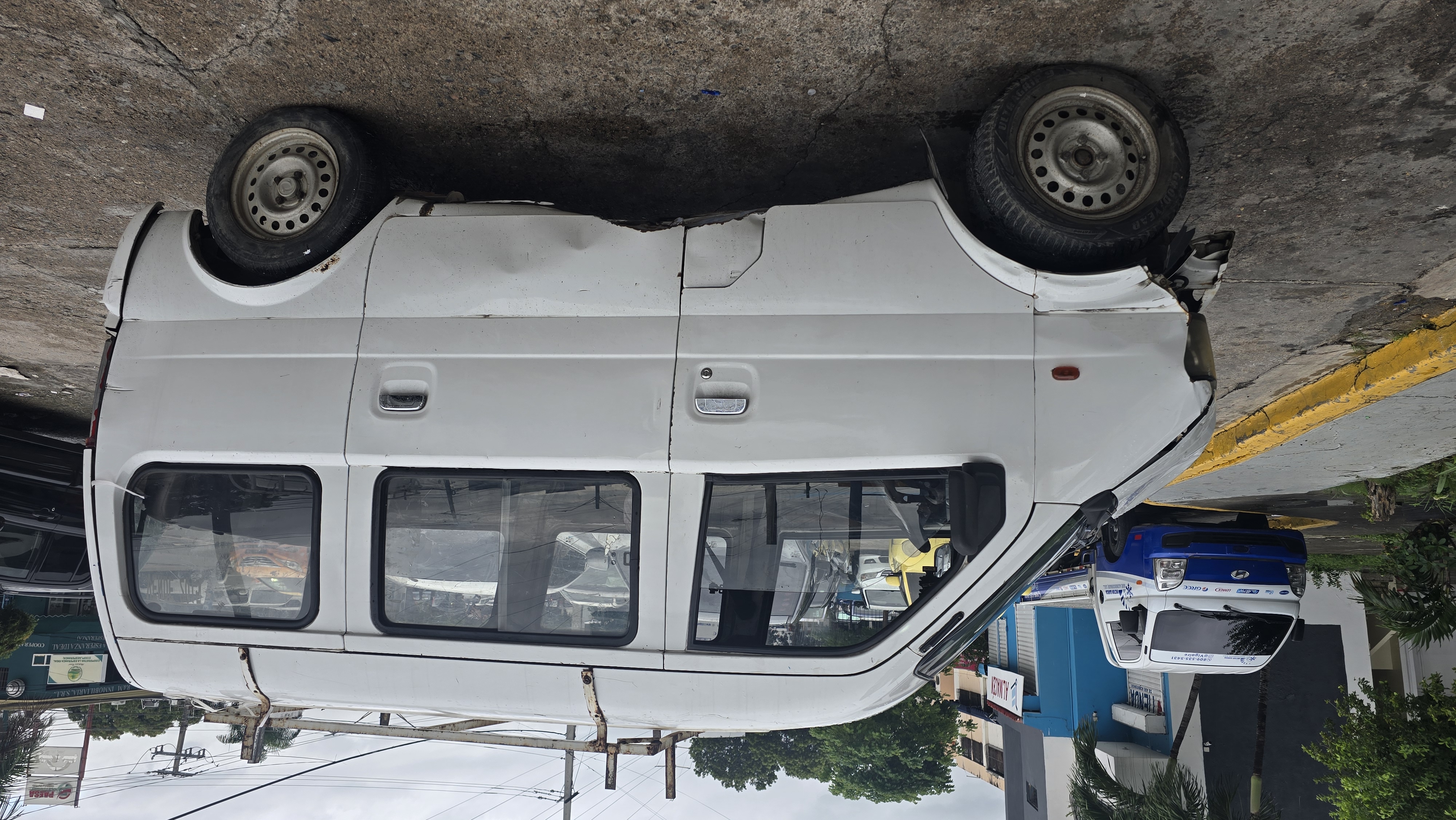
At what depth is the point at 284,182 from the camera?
3.94 metres

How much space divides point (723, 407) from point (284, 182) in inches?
101

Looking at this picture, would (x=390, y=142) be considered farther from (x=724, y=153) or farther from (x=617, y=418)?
(x=617, y=418)

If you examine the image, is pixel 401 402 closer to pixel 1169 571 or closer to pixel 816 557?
pixel 816 557

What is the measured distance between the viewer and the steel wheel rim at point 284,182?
153 inches

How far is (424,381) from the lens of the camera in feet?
11.3

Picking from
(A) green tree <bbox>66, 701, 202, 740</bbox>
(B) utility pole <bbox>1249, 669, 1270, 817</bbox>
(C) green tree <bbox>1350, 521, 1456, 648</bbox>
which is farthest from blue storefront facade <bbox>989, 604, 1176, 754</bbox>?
(A) green tree <bbox>66, 701, 202, 740</bbox>

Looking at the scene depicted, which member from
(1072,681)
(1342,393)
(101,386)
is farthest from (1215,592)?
(1072,681)

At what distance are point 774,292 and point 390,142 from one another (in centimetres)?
242

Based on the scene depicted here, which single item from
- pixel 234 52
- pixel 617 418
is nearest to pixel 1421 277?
pixel 617 418

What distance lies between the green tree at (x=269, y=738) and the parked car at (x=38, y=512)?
1.71 meters

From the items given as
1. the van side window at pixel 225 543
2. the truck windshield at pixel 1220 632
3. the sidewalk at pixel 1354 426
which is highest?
the sidewalk at pixel 1354 426

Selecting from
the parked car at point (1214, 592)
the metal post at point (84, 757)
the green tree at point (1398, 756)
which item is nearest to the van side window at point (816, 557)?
the green tree at point (1398, 756)

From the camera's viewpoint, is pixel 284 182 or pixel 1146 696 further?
pixel 1146 696

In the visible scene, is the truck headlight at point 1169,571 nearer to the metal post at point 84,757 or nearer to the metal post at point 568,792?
the metal post at point 568,792
